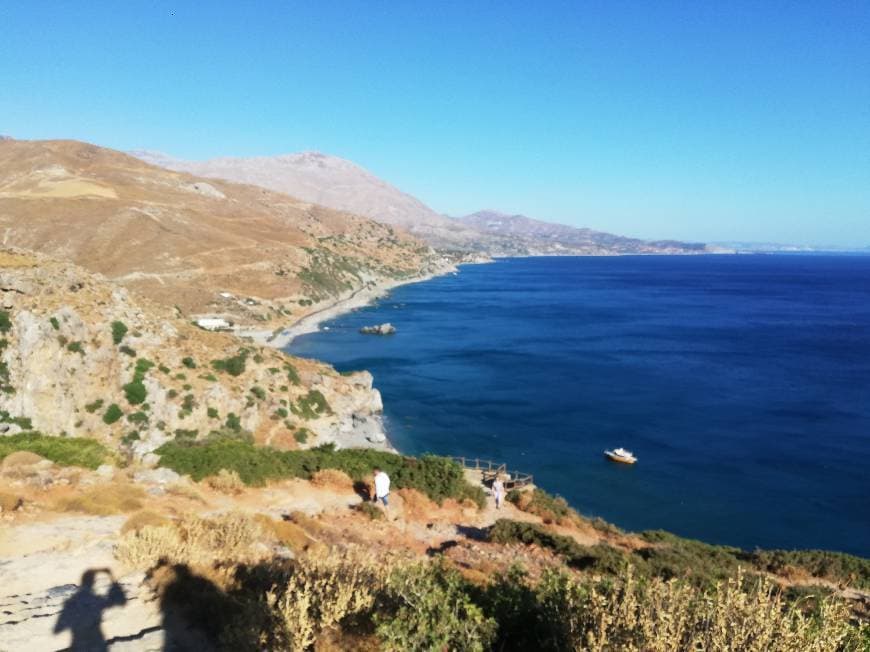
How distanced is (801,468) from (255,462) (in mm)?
36320

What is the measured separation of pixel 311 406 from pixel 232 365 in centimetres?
578

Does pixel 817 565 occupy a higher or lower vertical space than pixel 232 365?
lower

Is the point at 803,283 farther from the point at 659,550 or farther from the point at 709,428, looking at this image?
the point at 659,550

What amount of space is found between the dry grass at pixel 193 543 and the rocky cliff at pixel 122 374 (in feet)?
48.5

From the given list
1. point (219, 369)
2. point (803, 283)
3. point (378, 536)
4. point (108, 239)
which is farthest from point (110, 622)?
point (803, 283)

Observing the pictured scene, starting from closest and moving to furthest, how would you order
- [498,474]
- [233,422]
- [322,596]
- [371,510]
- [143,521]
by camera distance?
[322,596] < [143,521] < [371,510] < [498,474] < [233,422]

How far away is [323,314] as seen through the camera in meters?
88.9

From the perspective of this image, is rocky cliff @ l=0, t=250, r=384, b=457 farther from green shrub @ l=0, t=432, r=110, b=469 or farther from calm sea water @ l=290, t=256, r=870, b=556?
calm sea water @ l=290, t=256, r=870, b=556

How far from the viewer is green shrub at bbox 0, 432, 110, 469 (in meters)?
14.3

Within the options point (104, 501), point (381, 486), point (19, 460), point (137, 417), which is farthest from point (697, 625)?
point (137, 417)

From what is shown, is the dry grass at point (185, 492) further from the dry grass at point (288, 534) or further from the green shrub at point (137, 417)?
the green shrub at point (137, 417)

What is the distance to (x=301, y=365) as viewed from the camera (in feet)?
130

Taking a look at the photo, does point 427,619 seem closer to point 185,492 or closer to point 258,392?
point 185,492

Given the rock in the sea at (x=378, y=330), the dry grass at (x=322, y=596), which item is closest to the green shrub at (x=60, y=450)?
the dry grass at (x=322, y=596)
